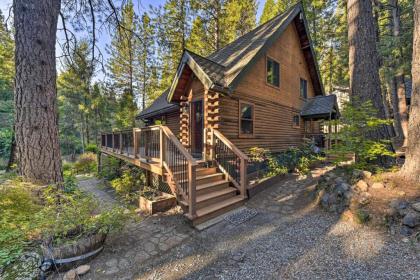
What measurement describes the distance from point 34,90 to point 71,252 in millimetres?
3069

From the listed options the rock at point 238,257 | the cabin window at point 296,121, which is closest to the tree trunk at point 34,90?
the rock at point 238,257

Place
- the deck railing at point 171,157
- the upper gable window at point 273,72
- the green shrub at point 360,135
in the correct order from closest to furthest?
the deck railing at point 171,157, the green shrub at point 360,135, the upper gable window at point 273,72

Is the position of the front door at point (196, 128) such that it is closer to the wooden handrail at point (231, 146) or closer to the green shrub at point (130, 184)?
the wooden handrail at point (231, 146)

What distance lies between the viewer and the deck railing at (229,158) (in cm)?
553

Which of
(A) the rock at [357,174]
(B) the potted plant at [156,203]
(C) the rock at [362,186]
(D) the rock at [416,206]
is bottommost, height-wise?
(B) the potted plant at [156,203]

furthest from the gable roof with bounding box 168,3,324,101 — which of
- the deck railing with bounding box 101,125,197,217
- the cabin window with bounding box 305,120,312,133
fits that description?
the cabin window with bounding box 305,120,312,133

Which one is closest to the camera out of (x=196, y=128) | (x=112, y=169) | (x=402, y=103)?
(x=196, y=128)

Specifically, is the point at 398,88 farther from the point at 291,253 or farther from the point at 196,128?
the point at 291,253

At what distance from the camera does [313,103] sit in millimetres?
12062

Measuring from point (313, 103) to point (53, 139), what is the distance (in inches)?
505

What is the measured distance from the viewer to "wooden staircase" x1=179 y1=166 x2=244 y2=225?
A: 14.8ft

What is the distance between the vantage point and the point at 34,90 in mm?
3729

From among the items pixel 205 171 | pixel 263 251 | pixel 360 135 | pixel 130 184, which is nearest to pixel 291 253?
pixel 263 251

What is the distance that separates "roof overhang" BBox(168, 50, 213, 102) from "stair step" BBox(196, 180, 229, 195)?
292 centimetres
